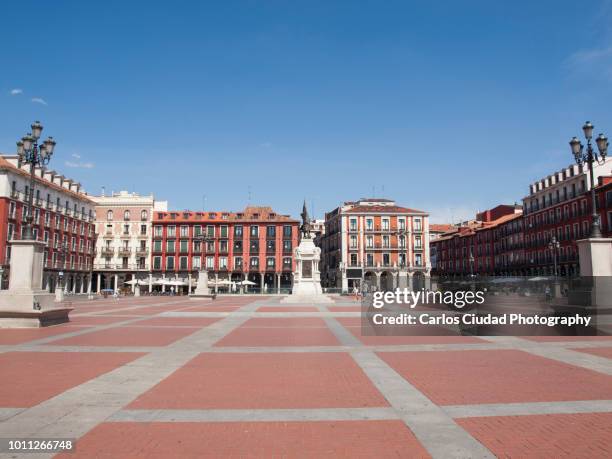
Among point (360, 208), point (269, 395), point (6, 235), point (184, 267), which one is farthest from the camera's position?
point (360, 208)

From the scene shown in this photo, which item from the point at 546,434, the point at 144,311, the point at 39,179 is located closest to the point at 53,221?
the point at 39,179

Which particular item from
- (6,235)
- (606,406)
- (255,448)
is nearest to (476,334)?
(606,406)

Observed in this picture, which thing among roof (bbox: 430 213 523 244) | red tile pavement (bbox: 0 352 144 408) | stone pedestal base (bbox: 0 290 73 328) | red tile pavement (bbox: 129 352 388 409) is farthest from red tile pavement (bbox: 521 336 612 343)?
roof (bbox: 430 213 523 244)

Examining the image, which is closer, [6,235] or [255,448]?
[255,448]

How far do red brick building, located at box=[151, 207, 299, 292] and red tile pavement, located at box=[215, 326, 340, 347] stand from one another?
59230mm

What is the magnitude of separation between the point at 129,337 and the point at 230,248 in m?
62.5

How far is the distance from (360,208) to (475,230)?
72.0ft

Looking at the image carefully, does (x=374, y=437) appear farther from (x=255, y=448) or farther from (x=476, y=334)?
(x=476, y=334)

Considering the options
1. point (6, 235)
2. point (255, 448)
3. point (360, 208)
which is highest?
point (360, 208)

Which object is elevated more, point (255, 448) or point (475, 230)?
point (475, 230)

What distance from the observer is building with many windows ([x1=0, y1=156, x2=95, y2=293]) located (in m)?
51.8

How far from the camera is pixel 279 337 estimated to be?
1384cm

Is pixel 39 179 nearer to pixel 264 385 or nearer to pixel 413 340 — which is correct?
pixel 413 340

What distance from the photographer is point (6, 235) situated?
2040 inches
